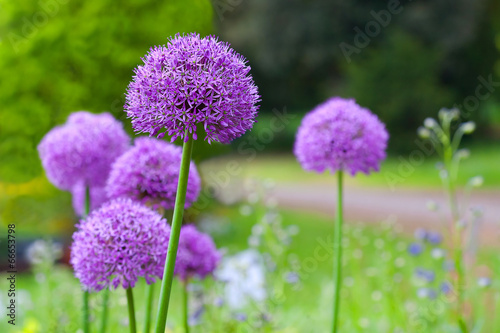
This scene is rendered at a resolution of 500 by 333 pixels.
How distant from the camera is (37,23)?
7883mm

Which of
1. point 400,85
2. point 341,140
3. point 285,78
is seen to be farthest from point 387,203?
point 341,140

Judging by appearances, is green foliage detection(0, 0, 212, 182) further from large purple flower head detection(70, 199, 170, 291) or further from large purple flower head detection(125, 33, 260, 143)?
large purple flower head detection(125, 33, 260, 143)

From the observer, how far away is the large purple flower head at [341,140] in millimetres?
2615

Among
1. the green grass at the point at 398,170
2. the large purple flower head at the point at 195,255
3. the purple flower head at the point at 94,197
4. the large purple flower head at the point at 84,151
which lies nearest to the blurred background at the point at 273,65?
the green grass at the point at 398,170

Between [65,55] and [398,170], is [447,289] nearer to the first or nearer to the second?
[65,55]

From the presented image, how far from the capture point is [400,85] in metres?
20.4

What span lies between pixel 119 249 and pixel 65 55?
6733 millimetres

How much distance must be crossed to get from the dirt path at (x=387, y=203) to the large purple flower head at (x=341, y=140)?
8383mm

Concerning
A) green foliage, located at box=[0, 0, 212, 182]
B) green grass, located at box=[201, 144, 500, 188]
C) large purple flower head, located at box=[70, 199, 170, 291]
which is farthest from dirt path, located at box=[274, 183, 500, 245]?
large purple flower head, located at box=[70, 199, 170, 291]

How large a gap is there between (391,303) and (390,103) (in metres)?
16.8

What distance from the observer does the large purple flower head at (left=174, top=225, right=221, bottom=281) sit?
9.47 ft

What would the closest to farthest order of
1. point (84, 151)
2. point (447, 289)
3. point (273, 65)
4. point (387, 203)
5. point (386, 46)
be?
1. point (84, 151)
2. point (447, 289)
3. point (387, 203)
4. point (386, 46)
5. point (273, 65)

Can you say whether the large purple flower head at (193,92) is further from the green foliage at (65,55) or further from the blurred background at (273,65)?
the green foliage at (65,55)

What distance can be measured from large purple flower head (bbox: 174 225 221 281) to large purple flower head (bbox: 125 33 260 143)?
4.70ft
